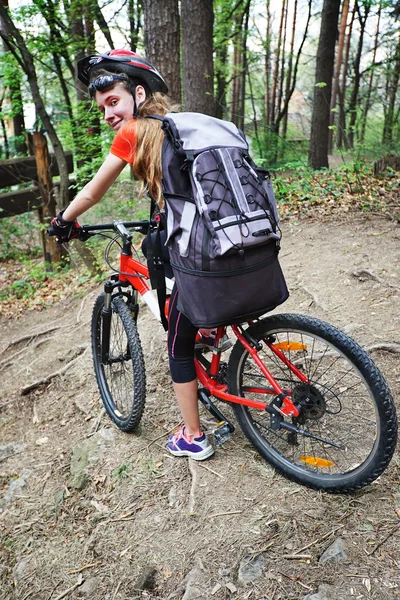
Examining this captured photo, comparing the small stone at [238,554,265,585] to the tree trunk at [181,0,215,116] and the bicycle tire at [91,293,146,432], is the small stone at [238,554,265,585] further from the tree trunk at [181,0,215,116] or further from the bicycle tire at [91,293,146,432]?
the tree trunk at [181,0,215,116]

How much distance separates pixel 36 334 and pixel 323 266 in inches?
Answer: 138

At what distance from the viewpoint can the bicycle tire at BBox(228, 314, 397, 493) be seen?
2.13 metres

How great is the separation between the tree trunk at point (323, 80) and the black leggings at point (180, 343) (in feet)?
28.2

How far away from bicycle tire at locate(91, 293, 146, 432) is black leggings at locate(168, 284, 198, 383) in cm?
43

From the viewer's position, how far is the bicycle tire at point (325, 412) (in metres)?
2.13

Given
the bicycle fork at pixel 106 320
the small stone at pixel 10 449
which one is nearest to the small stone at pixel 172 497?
the bicycle fork at pixel 106 320

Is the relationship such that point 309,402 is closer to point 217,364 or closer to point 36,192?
point 217,364

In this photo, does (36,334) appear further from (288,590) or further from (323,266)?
(288,590)

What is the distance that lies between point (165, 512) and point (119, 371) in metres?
1.22

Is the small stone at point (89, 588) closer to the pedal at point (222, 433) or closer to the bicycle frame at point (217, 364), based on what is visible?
the pedal at point (222, 433)

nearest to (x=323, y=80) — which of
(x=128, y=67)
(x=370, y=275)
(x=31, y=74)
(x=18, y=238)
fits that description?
(x=31, y=74)

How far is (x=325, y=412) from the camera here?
2373mm

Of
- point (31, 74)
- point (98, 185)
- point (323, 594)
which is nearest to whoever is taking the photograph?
point (323, 594)

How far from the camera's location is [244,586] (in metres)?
2.00
